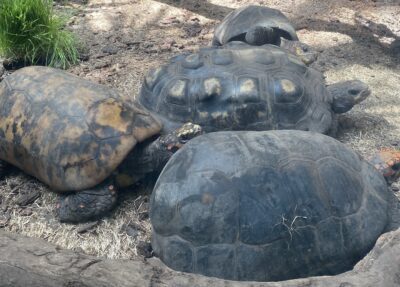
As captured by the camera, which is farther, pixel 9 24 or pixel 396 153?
pixel 9 24

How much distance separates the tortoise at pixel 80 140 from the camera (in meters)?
3.50

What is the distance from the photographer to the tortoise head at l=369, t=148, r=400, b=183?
3633mm

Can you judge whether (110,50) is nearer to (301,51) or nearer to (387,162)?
(301,51)

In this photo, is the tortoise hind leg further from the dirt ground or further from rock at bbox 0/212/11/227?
rock at bbox 0/212/11/227

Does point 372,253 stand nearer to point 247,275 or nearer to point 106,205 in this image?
point 247,275

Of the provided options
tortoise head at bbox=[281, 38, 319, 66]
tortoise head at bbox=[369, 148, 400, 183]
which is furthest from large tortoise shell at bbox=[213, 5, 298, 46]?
tortoise head at bbox=[369, 148, 400, 183]

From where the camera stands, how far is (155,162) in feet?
12.1

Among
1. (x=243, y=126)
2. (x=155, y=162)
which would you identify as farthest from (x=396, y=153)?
(x=155, y=162)

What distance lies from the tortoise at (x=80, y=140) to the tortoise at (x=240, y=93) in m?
0.35

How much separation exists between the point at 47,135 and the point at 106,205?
0.70m

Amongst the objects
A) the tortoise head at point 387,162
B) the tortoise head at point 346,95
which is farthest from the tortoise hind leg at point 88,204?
the tortoise head at point 346,95

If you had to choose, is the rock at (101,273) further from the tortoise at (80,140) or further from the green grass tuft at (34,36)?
the green grass tuft at (34,36)

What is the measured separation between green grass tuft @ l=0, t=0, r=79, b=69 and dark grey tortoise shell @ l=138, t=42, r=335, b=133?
160cm

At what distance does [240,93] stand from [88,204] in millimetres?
1505
